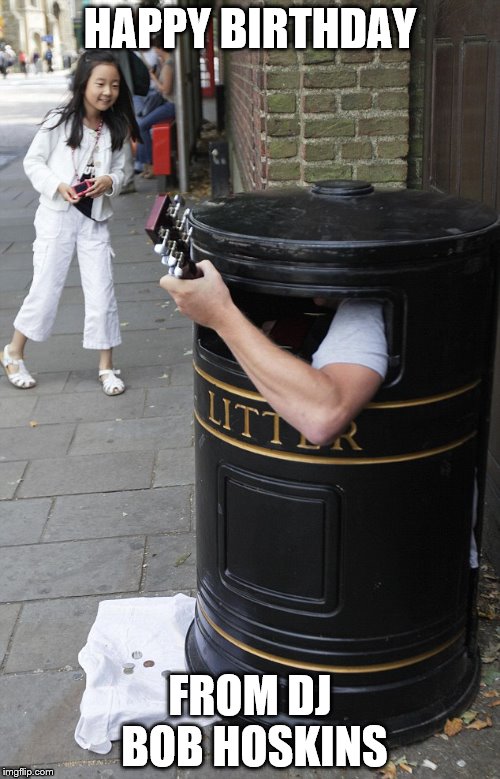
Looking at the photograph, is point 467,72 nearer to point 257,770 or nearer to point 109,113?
point 109,113

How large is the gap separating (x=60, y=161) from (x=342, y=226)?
3359 mm

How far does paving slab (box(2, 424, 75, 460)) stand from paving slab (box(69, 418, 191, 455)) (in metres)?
0.06

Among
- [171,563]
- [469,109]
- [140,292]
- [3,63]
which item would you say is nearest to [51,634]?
[171,563]

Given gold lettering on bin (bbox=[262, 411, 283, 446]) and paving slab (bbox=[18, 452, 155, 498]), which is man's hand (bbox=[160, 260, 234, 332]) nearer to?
gold lettering on bin (bbox=[262, 411, 283, 446])

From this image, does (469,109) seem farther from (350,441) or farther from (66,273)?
(66,273)

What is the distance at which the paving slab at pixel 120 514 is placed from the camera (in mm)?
4184

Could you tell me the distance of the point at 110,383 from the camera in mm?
5797

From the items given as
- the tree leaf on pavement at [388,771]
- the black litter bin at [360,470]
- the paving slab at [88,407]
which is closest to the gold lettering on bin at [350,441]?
the black litter bin at [360,470]

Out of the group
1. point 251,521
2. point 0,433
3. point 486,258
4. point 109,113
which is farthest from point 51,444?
point 486,258

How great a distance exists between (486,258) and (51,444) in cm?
319

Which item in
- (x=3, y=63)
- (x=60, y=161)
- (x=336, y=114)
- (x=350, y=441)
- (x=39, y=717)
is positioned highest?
(x=3, y=63)

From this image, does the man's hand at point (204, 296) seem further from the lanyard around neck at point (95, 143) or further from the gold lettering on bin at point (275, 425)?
the lanyard around neck at point (95, 143)

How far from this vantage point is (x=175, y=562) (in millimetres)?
3896

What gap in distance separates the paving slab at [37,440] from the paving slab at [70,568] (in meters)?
1.03
